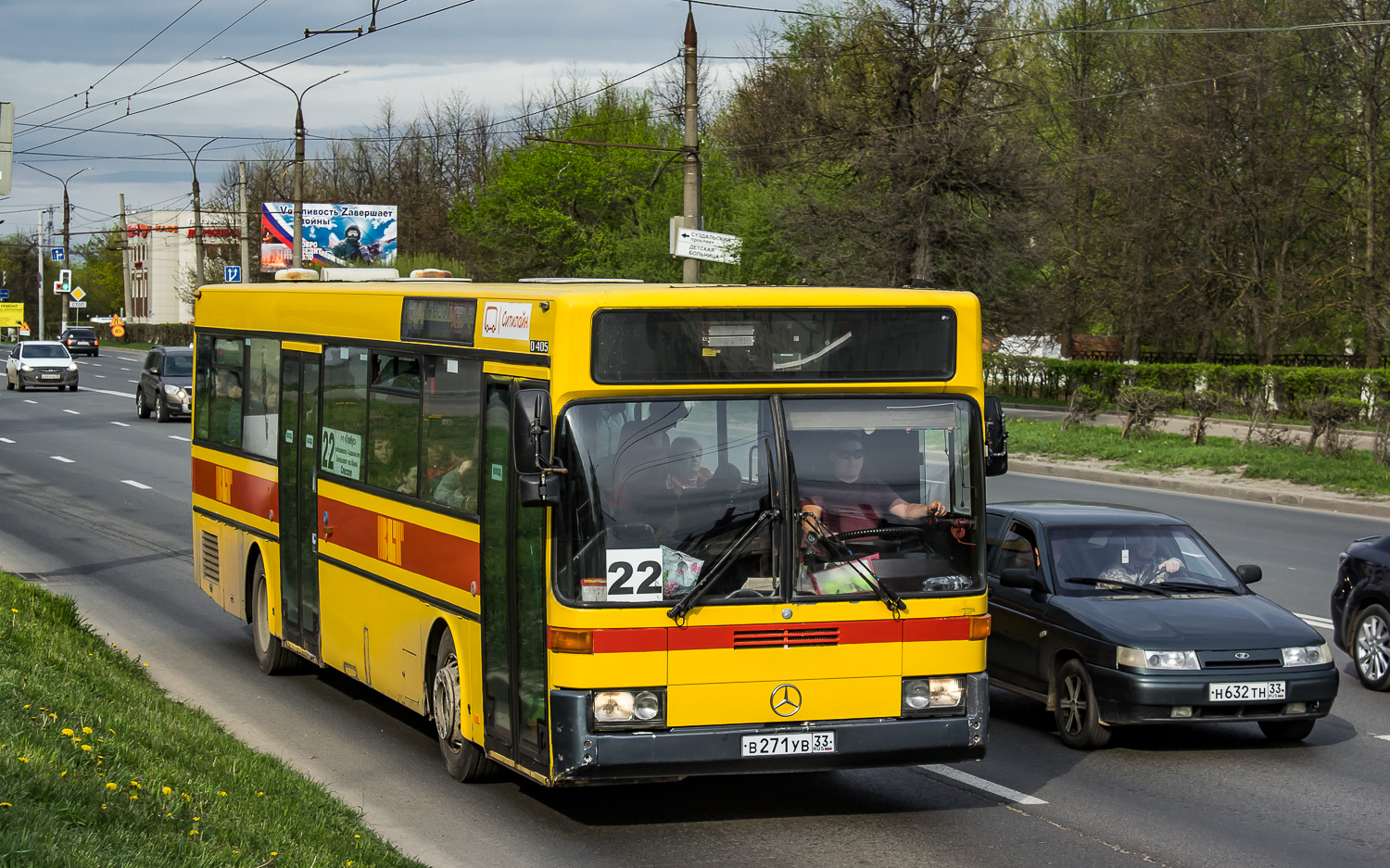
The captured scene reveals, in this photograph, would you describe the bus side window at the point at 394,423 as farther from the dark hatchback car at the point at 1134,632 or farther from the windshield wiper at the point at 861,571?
the dark hatchback car at the point at 1134,632

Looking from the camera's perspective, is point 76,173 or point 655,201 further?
point 76,173

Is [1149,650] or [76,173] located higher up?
[76,173]

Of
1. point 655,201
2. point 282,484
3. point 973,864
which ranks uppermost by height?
point 655,201

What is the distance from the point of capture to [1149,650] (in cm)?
857

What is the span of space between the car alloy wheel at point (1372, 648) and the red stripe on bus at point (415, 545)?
6681 millimetres

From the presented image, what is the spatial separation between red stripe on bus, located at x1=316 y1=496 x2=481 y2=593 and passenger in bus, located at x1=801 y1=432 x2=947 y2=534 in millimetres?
1811

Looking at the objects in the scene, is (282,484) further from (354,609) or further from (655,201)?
(655,201)

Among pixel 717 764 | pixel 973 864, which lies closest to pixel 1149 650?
pixel 973 864

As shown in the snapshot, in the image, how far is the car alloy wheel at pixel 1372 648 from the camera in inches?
418

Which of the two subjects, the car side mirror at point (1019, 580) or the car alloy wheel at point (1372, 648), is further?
the car alloy wheel at point (1372, 648)

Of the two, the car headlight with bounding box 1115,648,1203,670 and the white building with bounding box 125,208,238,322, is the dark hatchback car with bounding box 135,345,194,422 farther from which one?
the white building with bounding box 125,208,238,322

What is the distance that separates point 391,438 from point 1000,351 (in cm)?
4815

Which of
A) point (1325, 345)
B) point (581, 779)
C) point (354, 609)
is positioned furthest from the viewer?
point (1325, 345)

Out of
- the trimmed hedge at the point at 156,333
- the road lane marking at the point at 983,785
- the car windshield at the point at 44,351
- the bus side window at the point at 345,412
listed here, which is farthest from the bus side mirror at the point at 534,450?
the trimmed hedge at the point at 156,333
